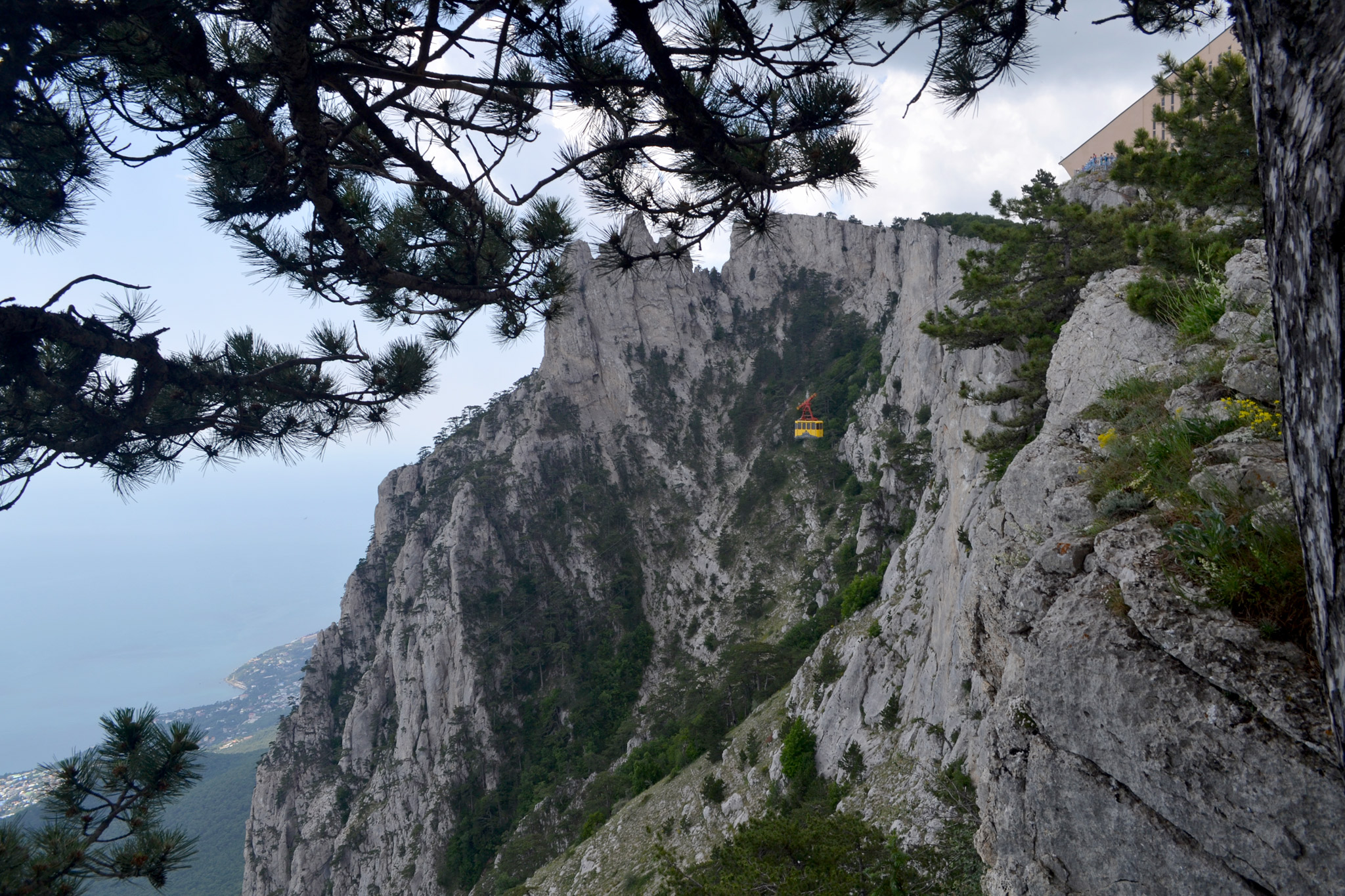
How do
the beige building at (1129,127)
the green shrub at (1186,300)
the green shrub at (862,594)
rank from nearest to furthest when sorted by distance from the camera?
1. the green shrub at (1186,300)
2. the beige building at (1129,127)
3. the green shrub at (862,594)

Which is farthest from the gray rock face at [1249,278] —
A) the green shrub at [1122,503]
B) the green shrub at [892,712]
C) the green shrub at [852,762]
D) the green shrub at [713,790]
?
the green shrub at [713,790]

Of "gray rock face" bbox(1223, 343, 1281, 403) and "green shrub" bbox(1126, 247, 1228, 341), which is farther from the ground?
"green shrub" bbox(1126, 247, 1228, 341)

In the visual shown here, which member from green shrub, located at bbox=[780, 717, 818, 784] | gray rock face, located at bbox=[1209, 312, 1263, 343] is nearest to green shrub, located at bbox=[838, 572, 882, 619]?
green shrub, located at bbox=[780, 717, 818, 784]

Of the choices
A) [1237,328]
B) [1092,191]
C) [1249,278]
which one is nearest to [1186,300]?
[1249,278]

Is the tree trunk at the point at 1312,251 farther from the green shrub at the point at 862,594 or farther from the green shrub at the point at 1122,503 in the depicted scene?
the green shrub at the point at 862,594

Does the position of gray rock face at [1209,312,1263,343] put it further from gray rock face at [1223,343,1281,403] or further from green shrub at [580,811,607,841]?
green shrub at [580,811,607,841]

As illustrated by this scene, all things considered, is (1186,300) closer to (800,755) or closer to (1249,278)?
(1249,278)
